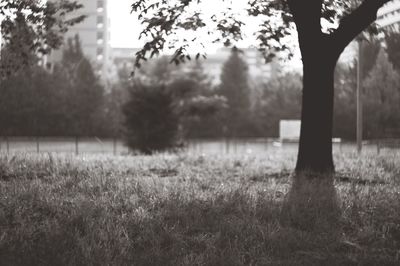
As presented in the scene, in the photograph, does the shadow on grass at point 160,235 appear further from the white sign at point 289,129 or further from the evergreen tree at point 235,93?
the evergreen tree at point 235,93

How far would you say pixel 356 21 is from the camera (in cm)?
925

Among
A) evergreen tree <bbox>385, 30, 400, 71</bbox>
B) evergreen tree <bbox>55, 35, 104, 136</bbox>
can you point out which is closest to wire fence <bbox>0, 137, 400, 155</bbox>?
evergreen tree <bbox>55, 35, 104, 136</bbox>

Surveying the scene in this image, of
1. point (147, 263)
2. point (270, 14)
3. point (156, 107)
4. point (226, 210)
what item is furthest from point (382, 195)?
point (156, 107)

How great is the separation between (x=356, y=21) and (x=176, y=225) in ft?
19.4

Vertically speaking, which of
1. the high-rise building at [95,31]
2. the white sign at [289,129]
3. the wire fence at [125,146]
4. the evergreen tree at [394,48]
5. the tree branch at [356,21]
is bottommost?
the wire fence at [125,146]

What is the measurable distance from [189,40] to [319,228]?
259 inches

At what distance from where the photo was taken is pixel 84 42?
331 feet

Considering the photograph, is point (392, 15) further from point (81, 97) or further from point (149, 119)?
point (81, 97)

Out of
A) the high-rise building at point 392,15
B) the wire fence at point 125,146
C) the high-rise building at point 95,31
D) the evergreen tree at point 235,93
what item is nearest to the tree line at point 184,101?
the evergreen tree at point 235,93

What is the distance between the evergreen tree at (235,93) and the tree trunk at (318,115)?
40884 mm

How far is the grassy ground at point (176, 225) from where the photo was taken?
472 centimetres

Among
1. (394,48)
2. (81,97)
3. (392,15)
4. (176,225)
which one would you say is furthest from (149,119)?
(392,15)

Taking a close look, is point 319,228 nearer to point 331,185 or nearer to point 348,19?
point 331,185

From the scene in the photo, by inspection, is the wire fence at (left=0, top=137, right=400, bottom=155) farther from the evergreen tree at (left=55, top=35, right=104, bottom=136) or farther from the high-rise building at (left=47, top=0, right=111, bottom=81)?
the high-rise building at (left=47, top=0, right=111, bottom=81)
